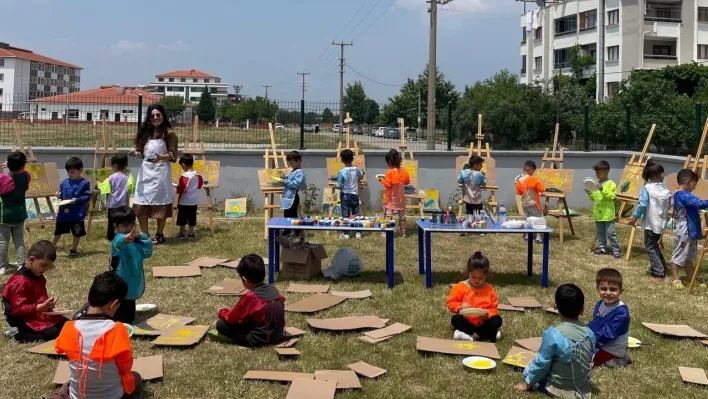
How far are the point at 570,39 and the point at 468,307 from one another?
51.7 m

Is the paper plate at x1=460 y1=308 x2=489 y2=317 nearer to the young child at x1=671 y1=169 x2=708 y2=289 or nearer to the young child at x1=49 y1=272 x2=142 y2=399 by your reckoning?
the young child at x1=49 y1=272 x2=142 y2=399

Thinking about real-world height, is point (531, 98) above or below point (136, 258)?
above

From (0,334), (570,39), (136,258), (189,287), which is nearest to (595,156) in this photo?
(189,287)

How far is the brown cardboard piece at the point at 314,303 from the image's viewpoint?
22.7 ft

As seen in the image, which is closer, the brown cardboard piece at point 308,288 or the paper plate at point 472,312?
the paper plate at point 472,312

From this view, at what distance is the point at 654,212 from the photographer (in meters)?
8.61

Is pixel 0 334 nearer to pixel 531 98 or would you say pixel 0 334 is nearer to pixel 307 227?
pixel 307 227

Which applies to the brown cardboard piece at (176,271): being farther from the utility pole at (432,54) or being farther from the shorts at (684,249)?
the utility pole at (432,54)

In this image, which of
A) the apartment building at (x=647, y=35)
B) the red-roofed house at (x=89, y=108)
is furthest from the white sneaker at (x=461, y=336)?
the apartment building at (x=647, y=35)

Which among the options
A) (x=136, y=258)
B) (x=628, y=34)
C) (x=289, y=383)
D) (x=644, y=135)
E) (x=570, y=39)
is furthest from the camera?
(x=570, y=39)

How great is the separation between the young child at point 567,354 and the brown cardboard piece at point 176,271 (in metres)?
5.16

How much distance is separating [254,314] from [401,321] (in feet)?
5.64

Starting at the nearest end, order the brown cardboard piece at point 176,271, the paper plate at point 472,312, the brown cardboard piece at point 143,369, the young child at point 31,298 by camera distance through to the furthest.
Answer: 1. the brown cardboard piece at point 143,369
2. the young child at point 31,298
3. the paper plate at point 472,312
4. the brown cardboard piece at point 176,271

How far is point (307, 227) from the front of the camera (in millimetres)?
8102
